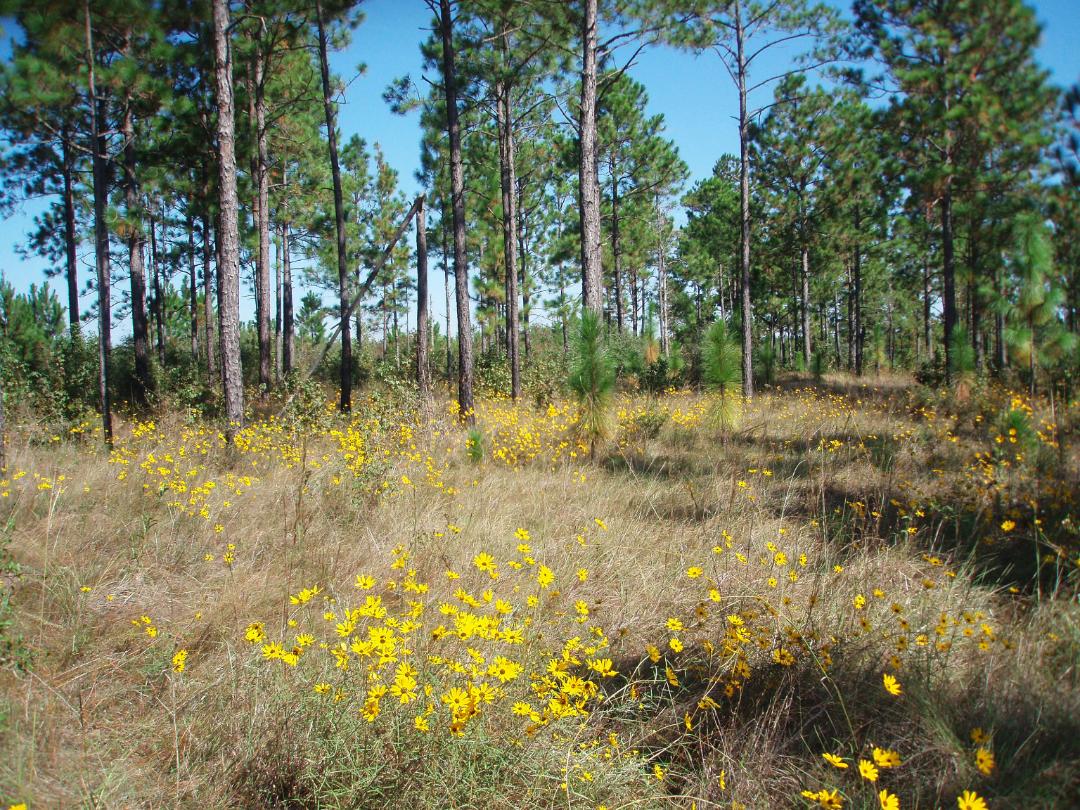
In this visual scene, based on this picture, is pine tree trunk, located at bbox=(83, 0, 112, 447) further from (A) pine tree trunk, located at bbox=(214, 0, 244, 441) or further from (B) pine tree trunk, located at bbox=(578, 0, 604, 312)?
(B) pine tree trunk, located at bbox=(578, 0, 604, 312)

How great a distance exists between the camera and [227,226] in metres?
6.98

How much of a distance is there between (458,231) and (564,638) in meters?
7.80

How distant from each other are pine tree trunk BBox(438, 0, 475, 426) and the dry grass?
4.00m

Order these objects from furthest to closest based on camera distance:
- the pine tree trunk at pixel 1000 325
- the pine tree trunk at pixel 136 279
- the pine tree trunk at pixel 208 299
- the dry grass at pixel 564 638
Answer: the pine tree trunk at pixel 208 299 < the pine tree trunk at pixel 1000 325 < the pine tree trunk at pixel 136 279 < the dry grass at pixel 564 638

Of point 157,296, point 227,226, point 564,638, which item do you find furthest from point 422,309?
point 157,296

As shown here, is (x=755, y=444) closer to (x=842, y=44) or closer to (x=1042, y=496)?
(x=1042, y=496)

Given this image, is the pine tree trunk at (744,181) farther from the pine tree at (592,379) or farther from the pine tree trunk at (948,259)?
the pine tree at (592,379)

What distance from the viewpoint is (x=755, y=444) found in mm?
6770

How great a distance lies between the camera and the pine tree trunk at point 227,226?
6809 millimetres

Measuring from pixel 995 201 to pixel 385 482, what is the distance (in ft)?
41.3

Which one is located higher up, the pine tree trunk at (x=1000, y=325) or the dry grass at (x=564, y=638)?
the pine tree trunk at (x=1000, y=325)

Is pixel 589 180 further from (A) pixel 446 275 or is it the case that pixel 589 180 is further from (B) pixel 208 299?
(A) pixel 446 275

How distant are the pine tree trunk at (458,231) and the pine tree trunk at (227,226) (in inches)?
123

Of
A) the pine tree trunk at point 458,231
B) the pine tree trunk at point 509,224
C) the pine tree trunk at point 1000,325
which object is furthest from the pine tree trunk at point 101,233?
the pine tree trunk at point 1000,325
